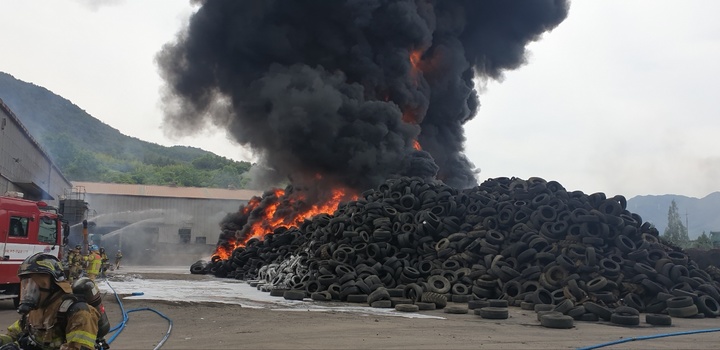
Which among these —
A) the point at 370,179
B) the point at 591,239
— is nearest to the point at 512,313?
the point at 591,239

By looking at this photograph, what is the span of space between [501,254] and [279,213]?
57.8 ft

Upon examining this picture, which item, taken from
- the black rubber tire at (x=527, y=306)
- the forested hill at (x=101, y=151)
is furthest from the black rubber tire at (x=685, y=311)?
the forested hill at (x=101, y=151)

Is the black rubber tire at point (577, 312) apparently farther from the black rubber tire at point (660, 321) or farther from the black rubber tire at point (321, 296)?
the black rubber tire at point (321, 296)

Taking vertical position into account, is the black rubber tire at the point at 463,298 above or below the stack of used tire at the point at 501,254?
below

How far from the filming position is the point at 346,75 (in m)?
35.2

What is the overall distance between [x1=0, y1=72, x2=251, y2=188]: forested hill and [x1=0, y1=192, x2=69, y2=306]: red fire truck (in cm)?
7045

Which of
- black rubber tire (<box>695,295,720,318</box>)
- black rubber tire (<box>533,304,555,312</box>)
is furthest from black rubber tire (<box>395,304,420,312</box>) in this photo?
black rubber tire (<box>695,295,720,318</box>)

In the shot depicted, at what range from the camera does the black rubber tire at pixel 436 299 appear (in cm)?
1359

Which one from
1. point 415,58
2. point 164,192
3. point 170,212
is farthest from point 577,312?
point 164,192

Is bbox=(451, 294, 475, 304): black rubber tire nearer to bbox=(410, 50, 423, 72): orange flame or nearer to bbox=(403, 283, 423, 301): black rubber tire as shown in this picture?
bbox=(403, 283, 423, 301): black rubber tire

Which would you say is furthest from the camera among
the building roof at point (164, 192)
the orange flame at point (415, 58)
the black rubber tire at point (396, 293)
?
the building roof at point (164, 192)

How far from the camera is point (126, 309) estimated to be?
1223 centimetres

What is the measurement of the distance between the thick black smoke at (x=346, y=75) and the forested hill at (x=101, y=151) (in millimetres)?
49055

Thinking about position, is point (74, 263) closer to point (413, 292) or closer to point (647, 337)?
point (413, 292)
